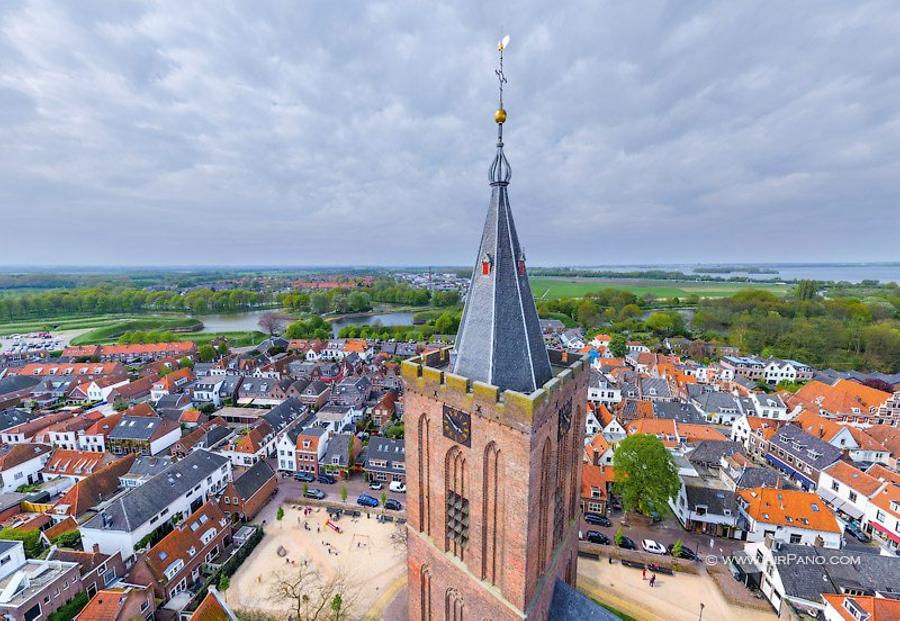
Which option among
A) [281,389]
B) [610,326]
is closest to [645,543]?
[281,389]

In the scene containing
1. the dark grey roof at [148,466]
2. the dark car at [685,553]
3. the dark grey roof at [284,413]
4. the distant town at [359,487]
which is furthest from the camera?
the dark grey roof at [284,413]

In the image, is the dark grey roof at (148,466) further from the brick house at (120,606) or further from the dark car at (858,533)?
the dark car at (858,533)

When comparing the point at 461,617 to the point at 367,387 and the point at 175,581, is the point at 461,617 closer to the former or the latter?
the point at 175,581

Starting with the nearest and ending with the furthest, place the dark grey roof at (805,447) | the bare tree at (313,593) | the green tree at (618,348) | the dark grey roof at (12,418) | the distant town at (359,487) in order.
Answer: the bare tree at (313,593), the distant town at (359,487), the dark grey roof at (805,447), the dark grey roof at (12,418), the green tree at (618,348)

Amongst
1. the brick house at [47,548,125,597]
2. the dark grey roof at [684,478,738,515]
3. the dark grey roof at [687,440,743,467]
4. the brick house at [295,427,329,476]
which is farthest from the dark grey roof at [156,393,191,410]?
the dark grey roof at [687,440,743,467]

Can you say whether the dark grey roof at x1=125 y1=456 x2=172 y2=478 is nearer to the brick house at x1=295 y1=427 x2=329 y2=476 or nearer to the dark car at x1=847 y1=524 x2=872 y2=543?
the brick house at x1=295 y1=427 x2=329 y2=476

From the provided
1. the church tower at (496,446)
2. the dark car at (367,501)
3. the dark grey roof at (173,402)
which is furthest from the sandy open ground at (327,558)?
the dark grey roof at (173,402)

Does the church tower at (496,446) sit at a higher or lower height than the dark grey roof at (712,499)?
higher

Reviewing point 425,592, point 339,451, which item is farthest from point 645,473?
point 339,451
